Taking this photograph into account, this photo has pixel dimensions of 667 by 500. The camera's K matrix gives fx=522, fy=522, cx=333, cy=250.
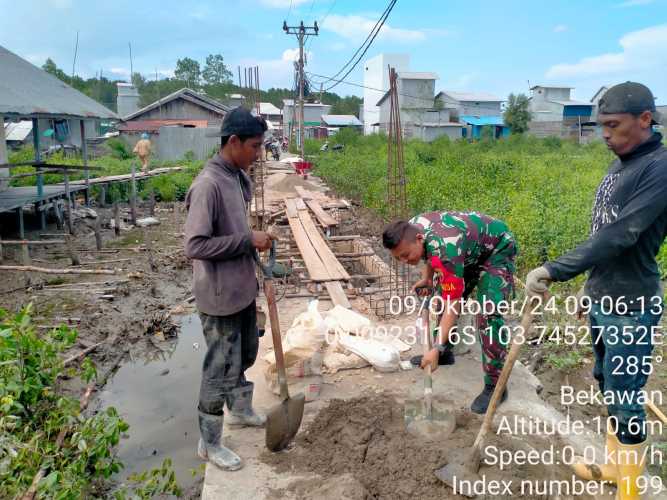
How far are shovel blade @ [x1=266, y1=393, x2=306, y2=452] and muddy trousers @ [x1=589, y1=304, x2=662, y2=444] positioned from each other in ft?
5.39

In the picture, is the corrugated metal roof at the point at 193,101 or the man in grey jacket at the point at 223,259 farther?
the corrugated metal roof at the point at 193,101

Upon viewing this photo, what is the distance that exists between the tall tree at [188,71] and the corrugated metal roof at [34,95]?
48121mm

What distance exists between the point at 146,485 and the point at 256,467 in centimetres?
102

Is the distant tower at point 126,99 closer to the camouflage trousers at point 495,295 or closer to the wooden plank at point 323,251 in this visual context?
the wooden plank at point 323,251

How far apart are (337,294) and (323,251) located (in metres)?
1.87

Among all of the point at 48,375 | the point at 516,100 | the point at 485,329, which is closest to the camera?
the point at 485,329

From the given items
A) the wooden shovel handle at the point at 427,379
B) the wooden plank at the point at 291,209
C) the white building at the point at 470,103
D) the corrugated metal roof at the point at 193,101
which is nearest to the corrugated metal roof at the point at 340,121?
the white building at the point at 470,103

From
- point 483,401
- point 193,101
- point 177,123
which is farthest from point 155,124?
point 483,401

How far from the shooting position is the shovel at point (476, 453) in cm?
260

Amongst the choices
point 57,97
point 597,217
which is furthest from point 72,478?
point 57,97

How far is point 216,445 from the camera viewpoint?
2922 mm

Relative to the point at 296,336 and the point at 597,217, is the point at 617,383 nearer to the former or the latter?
the point at 597,217

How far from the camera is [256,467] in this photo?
2908 mm

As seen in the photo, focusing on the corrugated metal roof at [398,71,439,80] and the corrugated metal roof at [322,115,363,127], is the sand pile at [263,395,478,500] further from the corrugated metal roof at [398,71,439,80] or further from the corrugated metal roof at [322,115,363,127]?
the corrugated metal roof at [322,115,363,127]
